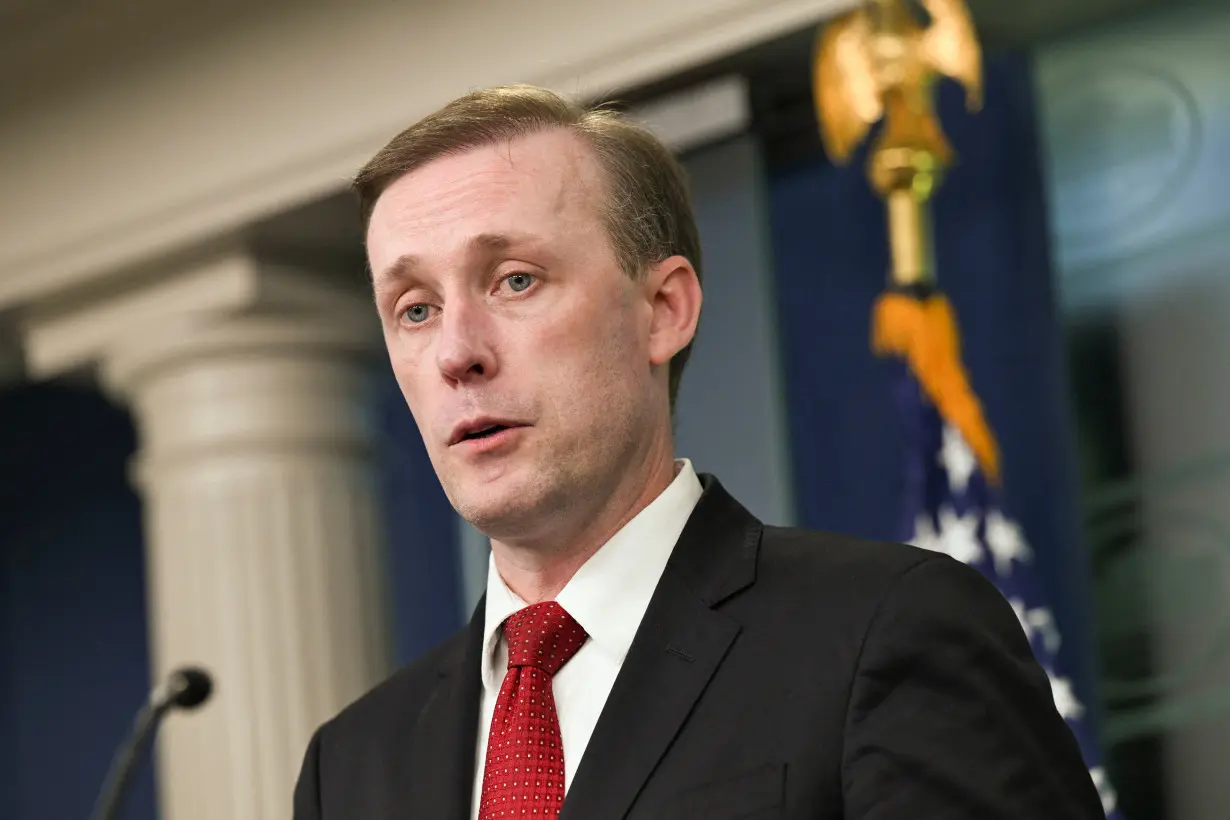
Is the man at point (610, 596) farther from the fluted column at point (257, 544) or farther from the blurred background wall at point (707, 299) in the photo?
the fluted column at point (257, 544)

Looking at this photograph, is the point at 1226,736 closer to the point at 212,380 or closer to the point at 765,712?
the point at 765,712

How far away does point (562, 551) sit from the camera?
5.93 feet

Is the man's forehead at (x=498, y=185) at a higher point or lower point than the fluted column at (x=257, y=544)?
higher

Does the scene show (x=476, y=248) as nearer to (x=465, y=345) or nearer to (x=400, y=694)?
(x=465, y=345)

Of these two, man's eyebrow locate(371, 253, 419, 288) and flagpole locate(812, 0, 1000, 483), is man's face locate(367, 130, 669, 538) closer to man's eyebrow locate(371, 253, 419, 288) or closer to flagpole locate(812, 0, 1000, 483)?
man's eyebrow locate(371, 253, 419, 288)

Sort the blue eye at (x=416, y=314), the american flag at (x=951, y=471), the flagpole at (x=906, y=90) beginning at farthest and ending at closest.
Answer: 1. the flagpole at (x=906, y=90)
2. the american flag at (x=951, y=471)
3. the blue eye at (x=416, y=314)

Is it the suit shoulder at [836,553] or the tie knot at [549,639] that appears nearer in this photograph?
the suit shoulder at [836,553]

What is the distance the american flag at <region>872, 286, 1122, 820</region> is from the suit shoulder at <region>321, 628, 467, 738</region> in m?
1.89

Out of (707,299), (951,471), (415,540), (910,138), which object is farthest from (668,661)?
(415,540)

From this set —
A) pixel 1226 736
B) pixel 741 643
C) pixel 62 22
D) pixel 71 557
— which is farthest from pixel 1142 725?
pixel 71 557

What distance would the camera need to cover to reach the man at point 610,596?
1552 mm

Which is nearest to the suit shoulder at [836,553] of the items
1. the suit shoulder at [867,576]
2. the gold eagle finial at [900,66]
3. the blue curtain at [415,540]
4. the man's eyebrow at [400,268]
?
the suit shoulder at [867,576]

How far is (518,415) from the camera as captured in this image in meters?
1.74

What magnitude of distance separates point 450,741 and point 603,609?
0.21 m
